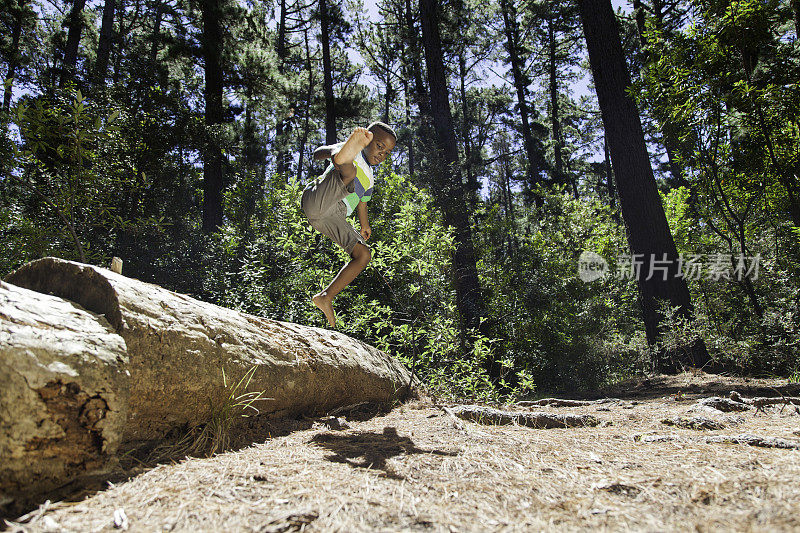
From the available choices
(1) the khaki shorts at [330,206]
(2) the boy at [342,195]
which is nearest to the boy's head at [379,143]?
(2) the boy at [342,195]

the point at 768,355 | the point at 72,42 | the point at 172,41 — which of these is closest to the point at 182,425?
the point at 768,355

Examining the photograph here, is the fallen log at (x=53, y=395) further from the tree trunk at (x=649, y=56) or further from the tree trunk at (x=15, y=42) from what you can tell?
the tree trunk at (x=15, y=42)

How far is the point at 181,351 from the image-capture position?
2242 millimetres

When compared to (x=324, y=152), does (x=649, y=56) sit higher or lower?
higher

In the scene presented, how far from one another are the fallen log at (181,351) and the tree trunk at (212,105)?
7496mm

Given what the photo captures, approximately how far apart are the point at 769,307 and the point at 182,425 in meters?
8.30

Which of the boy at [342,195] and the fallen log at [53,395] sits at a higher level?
the boy at [342,195]

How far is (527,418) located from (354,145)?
2.45m

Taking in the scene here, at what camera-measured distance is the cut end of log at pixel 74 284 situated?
6.81 ft

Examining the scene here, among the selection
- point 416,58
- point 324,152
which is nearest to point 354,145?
point 324,152

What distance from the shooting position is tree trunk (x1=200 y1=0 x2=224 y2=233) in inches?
383

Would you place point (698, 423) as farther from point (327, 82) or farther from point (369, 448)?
point (327, 82)

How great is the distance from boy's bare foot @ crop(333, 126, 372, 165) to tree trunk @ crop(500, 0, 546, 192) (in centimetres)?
1864

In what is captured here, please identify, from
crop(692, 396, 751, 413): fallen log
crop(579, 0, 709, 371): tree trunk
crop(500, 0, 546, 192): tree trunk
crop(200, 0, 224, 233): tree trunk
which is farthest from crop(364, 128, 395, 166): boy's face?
crop(500, 0, 546, 192): tree trunk
